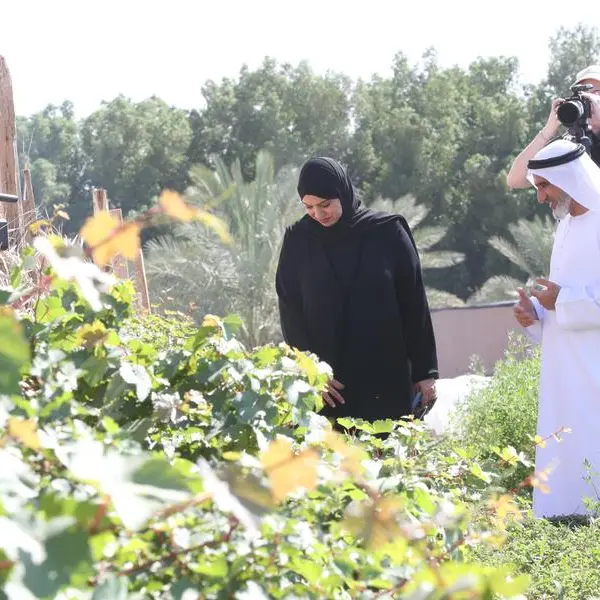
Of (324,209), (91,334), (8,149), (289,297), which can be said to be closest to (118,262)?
(289,297)

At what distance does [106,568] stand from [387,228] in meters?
3.69

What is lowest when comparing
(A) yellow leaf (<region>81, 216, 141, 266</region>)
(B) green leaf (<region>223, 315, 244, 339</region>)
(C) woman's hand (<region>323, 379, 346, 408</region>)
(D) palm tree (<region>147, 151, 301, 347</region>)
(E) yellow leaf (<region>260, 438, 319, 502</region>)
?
(D) palm tree (<region>147, 151, 301, 347</region>)

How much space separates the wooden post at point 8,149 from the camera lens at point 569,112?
4638 millimetres

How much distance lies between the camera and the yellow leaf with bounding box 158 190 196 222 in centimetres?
101

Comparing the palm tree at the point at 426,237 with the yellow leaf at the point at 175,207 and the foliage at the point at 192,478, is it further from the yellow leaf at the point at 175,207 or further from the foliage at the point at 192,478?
the yellow leaf at the point at 175,207

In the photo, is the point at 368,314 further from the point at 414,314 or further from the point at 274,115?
the point at 274,115

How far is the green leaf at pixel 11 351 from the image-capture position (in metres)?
0.99

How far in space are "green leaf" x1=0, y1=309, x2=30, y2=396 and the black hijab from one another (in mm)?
3514

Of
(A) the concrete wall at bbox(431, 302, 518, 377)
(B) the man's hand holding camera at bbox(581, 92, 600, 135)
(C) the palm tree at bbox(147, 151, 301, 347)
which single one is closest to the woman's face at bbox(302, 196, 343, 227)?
(B) the man's hand holding camera at bbox(581, 92, 600, 135)

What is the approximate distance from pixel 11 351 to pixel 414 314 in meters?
3.80

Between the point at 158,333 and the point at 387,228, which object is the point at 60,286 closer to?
the point at 387,228

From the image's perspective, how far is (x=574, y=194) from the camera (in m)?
5.28

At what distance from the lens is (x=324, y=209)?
15.2ft

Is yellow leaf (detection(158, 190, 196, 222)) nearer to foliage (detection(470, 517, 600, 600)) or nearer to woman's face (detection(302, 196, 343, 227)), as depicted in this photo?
foliage (detection(470, 517, 600, 600))
